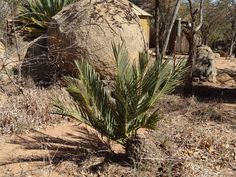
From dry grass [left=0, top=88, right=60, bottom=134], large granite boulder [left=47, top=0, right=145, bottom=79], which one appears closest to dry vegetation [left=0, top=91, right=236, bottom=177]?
dry grass [left=0, top=88, right=60, bottom=134]

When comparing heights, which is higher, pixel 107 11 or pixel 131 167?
pixel 107 11

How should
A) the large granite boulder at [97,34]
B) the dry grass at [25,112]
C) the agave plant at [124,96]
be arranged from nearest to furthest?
1. the agave plant at [124,96]
2. the dry grass at [25,112]
3. the large granite boulder at [97,34]

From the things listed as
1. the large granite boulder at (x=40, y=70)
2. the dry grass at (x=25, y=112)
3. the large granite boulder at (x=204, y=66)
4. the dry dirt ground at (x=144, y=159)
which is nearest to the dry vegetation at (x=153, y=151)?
the dry dirt ground at (x=144, y=159)

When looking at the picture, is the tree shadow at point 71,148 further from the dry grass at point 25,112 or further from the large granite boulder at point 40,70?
the large granite boulder at point 40,70

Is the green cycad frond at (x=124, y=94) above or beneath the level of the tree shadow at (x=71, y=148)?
above

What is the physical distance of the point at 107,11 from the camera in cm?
725

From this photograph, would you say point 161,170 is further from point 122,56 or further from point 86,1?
point 86,1

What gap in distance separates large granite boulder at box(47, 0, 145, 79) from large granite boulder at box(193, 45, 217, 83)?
259 centimetres

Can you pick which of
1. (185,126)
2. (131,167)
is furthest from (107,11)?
(131,167)

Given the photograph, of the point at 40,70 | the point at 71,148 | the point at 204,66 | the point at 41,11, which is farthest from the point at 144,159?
the point at 41,11

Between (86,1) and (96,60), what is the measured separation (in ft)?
3.83

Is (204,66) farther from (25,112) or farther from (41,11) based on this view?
(25,112)

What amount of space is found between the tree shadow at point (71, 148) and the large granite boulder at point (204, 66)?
453 cm

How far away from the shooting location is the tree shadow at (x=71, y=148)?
14.9 feet
